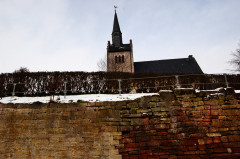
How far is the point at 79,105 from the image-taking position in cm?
432

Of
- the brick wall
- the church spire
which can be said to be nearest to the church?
the church spire

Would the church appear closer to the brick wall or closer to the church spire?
the church spire

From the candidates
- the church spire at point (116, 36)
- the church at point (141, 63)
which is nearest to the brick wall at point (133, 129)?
the church at point (141, 63)

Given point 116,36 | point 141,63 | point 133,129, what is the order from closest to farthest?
point 133,129 < point 116,36 < point 141,63

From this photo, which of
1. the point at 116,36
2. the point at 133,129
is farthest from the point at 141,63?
the point at 133,129

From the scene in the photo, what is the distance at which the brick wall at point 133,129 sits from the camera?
3537mm

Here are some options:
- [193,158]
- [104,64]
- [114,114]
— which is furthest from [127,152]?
[104,64]

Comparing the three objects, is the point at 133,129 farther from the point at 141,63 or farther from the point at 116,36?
the point at 116,36

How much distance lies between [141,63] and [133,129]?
96.8 ft

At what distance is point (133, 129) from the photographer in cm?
380

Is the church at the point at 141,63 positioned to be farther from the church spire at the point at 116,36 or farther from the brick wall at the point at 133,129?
the brick wall at the point at 133,129

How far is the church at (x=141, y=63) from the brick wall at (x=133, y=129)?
22.9 m

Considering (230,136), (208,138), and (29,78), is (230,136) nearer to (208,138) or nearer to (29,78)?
(208,138)

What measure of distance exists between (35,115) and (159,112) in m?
4.00
